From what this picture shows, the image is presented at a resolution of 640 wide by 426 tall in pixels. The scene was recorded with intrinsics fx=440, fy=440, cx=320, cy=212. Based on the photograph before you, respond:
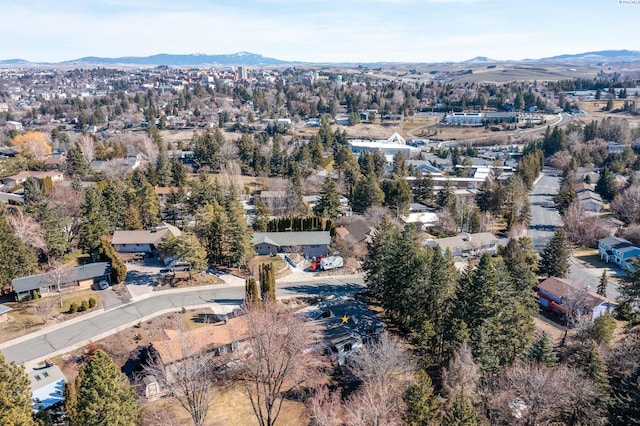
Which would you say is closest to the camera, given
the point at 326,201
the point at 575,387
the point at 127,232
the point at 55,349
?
the point at 575,387

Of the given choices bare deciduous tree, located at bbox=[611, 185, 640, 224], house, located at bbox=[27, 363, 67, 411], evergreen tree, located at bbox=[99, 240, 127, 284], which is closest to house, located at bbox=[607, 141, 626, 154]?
bare deciduous tree, located at bbox=[611, 185, 640, 224]

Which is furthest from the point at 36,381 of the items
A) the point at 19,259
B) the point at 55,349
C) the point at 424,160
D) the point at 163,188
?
the point at 424,160

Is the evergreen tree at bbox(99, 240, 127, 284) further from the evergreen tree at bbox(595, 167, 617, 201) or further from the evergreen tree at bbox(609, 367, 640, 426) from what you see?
the evergreen tree at bbox(595, 167, 617, 201)

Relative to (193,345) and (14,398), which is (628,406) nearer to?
(193,345)

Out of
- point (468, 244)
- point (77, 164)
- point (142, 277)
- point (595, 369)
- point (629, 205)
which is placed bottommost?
point (142, 277)

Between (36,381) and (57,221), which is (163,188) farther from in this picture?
(36,381)

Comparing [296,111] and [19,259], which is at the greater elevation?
[296,111]

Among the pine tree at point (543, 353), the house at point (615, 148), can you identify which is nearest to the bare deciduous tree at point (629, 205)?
the house at point (615, 148)

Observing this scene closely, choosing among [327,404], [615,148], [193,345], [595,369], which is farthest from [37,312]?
[615,148]
